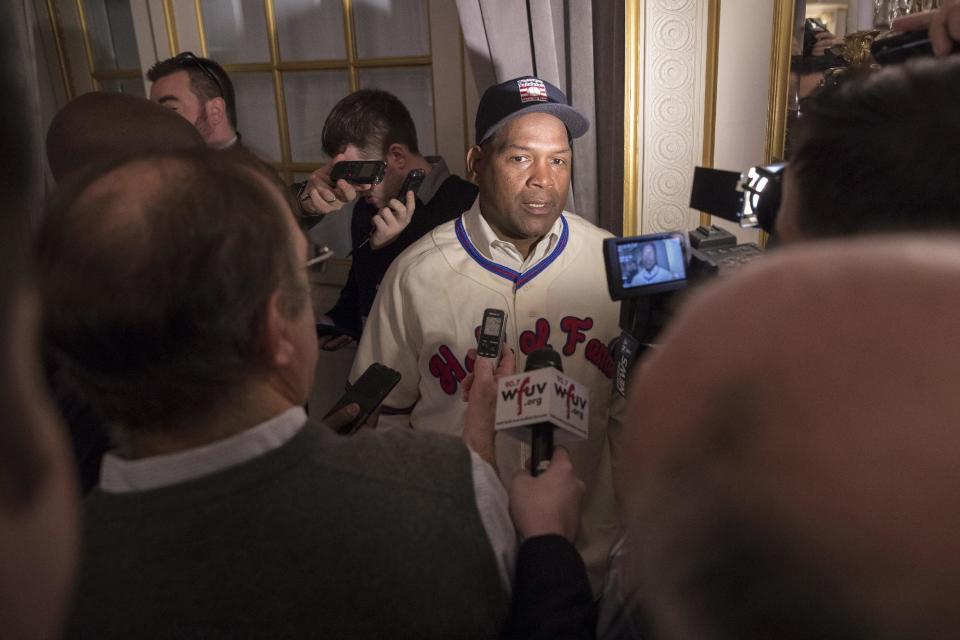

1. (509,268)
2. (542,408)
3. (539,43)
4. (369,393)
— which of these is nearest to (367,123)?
(539,43)

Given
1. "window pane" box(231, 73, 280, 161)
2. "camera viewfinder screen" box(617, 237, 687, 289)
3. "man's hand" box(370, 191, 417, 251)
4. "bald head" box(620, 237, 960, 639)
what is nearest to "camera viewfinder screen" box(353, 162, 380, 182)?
"man's hand" box(370, 191, 417, 251)

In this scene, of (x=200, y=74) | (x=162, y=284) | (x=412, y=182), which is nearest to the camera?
(x=162, y=284)

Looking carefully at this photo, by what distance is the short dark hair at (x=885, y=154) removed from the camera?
1.68 feet

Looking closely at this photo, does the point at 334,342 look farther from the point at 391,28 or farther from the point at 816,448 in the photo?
the point at 816,448

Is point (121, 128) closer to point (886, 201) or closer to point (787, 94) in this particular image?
point (886, 201)

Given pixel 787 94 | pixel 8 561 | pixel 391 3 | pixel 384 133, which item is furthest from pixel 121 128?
pixel 787 94

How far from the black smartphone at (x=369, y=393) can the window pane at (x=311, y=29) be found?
153 cm

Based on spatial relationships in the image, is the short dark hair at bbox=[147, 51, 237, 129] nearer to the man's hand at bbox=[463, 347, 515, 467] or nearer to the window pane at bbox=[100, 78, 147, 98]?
the window pane at bbox=[100, 78, 147, 98]

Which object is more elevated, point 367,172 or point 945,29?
point 945,29

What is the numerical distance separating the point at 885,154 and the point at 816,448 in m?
0.38

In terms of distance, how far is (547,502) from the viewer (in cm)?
74

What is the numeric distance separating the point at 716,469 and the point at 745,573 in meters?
0.05

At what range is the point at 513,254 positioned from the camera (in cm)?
140

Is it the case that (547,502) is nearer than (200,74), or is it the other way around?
(547,502)
